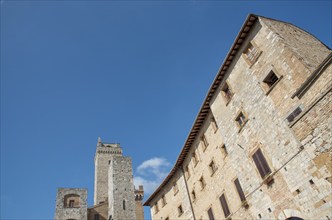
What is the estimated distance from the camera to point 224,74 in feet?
52.7

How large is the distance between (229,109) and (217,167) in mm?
4346

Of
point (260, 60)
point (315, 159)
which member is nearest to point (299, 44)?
point (260, 60)

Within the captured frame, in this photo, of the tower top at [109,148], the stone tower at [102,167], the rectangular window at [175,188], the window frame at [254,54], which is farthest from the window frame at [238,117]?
the tower top at [109,148]

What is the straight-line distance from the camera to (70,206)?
118ft

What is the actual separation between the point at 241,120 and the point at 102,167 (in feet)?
156

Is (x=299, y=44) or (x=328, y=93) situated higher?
(x=299, y=44)

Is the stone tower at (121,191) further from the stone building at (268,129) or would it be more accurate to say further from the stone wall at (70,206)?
the stone building at (268,129)

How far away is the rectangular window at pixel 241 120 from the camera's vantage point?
13941mm

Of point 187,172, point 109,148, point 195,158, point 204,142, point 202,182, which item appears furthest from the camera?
point 109,148

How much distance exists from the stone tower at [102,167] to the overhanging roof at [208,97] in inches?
1080

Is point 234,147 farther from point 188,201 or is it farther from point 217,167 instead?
point 188,201

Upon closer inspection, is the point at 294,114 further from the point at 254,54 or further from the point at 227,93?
the point at 227,93

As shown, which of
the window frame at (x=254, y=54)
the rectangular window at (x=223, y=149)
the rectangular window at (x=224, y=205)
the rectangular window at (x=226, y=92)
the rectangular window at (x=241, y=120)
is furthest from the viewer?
the rectangular window at (x=223, y=149)

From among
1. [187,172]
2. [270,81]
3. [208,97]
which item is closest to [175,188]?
[187,172]
